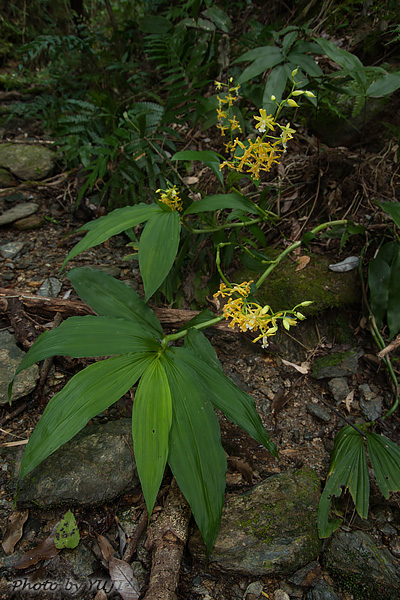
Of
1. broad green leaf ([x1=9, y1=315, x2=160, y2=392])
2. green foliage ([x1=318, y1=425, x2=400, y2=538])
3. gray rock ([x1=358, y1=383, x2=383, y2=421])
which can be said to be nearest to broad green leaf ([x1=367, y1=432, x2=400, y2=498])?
Answer: green foliage ([x1=318, y1=425, x2=400, y2=538])

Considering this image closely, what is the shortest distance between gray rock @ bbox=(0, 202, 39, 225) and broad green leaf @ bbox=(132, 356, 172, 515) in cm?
159

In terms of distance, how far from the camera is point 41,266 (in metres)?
1.97

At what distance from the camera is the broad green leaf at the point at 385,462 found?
121 centimetres

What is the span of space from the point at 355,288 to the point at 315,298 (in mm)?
206

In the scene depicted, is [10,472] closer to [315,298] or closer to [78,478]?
[78,478]

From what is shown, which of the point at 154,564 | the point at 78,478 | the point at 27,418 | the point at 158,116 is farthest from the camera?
the point at 158,116

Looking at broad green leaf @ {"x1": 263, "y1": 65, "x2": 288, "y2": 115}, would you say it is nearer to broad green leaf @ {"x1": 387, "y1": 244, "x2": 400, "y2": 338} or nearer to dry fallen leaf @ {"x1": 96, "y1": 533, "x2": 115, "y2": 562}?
broad green leaf @ {"x1": 387, "y1": 244, "x2": 400, "y2": 338}

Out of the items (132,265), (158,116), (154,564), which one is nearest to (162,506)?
(154,564)

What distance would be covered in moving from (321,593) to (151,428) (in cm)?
72

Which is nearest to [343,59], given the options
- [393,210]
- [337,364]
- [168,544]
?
[393,210]

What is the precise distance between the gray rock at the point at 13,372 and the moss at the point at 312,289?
1.05m

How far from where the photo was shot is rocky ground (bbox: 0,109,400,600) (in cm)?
110

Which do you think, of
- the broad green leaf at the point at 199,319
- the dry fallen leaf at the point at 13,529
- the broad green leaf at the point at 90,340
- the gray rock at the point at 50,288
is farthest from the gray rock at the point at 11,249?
the dry fallen leaf at the point at 13,529

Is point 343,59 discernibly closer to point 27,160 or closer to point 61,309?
point 61,309
